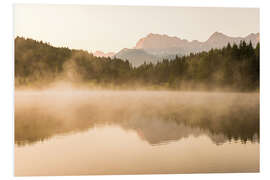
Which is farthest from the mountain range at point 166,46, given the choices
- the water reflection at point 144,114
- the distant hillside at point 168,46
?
the water reflection at point 144,114

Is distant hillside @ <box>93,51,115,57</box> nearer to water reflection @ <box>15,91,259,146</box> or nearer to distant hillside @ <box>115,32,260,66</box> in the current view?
distant hillside @ <box>115,32,260,66</box>

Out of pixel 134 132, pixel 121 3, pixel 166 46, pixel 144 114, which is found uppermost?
pixel 121 3

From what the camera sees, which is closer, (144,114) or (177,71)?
(144,114)

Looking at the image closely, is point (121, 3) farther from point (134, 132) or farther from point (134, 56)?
point (134, 132)

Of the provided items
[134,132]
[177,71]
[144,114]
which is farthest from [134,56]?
[134,132]

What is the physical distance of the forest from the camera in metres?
4.30

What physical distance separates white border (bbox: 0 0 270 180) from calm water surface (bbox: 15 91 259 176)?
0.26 ft

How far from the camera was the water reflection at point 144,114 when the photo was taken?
416 centimetres

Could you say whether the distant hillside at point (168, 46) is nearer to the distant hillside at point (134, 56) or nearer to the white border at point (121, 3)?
the distant hillside at point (134, 56)

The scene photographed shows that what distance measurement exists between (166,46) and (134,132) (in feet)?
3.77

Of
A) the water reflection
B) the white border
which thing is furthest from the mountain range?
the water reflection

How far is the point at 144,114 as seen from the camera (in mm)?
4297

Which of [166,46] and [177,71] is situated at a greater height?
[166,46]

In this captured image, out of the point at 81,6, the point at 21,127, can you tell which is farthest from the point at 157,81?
the point at 21,127
